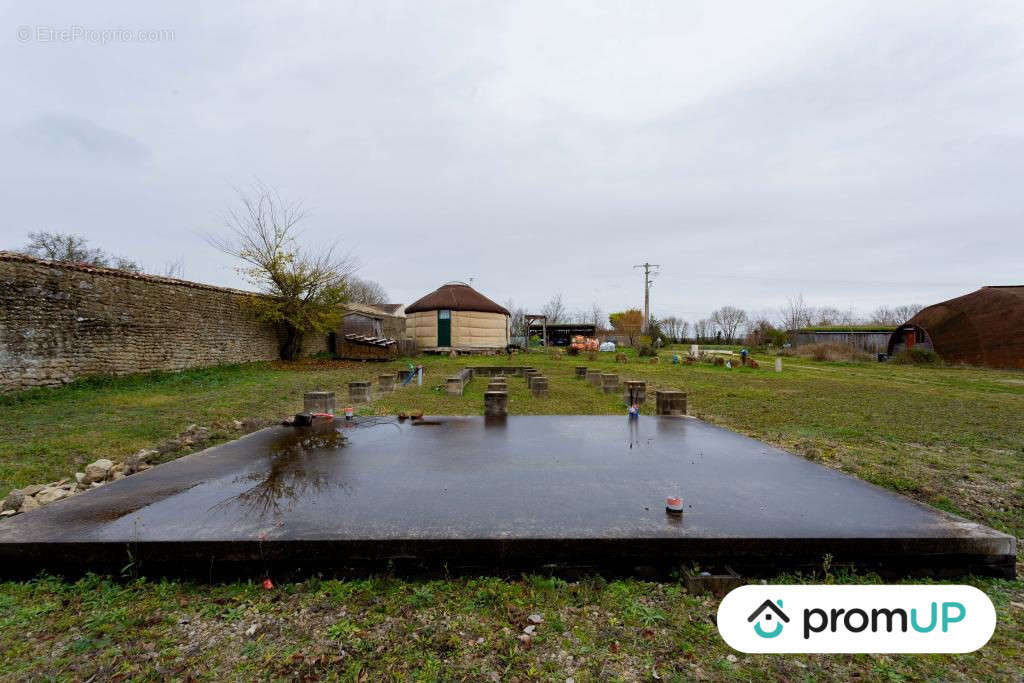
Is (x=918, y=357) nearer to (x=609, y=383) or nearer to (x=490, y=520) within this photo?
(x=609, y=383)

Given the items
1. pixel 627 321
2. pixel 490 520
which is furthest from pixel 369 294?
pixel 490 520

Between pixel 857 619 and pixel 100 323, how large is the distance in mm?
13086

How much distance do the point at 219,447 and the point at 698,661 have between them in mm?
4436

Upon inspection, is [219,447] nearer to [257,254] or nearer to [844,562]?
[844,562]

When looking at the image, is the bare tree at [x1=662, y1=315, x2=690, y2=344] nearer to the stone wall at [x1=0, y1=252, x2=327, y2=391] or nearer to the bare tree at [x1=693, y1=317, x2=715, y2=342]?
Result: the bare tree at [x1=693, y1=317, x2=715, y2=342]

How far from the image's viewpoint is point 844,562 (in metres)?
2.17

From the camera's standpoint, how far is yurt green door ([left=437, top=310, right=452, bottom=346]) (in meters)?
23.6

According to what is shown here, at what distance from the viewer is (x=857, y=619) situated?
1.85 metres

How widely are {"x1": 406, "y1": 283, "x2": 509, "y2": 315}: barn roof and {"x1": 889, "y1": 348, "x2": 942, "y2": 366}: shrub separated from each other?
67.9 ft

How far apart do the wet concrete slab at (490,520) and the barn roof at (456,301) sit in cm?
2027

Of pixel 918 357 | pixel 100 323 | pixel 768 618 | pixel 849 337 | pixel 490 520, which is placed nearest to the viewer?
pixel 768 618

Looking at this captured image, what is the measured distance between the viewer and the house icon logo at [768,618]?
1810 millimetres

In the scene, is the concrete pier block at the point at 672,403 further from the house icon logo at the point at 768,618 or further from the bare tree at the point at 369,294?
the bare tree at the point at 369,294

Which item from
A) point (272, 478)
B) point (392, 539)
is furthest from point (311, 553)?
point (272, 478)
